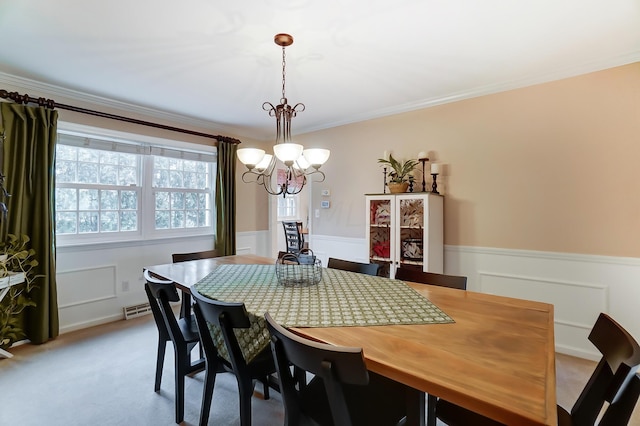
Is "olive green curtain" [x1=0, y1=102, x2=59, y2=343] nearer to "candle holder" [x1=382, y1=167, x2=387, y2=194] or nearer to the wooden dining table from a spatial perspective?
the wooden dining table

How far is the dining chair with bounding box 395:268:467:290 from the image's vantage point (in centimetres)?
188

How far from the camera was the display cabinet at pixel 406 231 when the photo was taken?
2965mm

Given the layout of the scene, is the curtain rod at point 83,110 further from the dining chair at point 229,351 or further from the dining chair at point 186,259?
the dining chair at point 229,351

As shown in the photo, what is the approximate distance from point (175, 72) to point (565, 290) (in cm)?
372

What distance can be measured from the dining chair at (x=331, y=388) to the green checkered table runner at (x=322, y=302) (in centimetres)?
22

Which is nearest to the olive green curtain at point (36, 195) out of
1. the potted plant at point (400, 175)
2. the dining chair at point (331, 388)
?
the dining chair at point (331, 388)

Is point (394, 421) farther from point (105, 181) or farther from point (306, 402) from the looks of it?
point (105, 181)

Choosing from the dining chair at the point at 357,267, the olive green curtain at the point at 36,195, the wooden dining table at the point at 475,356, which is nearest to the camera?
the wooden dining table at the point at 475,356

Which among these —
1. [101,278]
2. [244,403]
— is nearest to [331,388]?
[244,403]

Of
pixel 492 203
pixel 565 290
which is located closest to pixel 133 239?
pixel 492 203

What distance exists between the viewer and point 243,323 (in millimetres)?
1320

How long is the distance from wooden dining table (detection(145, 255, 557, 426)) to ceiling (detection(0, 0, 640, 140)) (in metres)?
1.63

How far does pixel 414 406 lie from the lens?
1.09 m

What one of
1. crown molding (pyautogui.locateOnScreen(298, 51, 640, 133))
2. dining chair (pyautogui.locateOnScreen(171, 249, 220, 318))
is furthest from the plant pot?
dining chair (pyautogui.locateOnScreen(171, 249, 220, 318))
